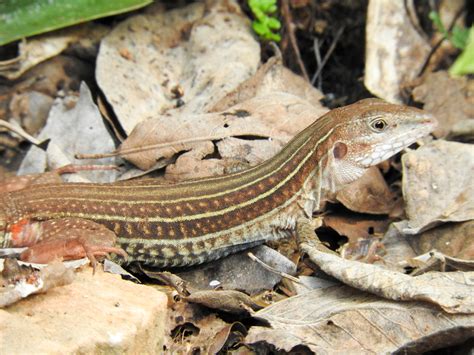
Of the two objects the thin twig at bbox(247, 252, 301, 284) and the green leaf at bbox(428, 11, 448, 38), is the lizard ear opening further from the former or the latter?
the green leaf at bbox(428, 11, 448, 38)

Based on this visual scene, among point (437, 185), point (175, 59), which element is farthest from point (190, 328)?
point (175, 59)

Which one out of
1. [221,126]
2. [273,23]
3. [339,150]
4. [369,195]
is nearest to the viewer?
[339,150]

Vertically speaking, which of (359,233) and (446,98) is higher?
(446,98)

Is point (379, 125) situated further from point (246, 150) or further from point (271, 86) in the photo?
point (271, 86)

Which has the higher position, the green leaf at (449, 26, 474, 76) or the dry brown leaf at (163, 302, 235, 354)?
the green leaf at (449, 26, 474, 76)

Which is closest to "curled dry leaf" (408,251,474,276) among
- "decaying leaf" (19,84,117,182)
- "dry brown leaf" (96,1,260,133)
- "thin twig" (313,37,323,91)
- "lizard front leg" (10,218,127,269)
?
"lizard front leg" (10,218,127,269)

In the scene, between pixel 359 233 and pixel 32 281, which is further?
pixel 359 233

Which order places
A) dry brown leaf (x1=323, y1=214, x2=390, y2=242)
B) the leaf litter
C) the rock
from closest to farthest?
the rock → the leaf litter → dry brown leaf (x1=323, y1=214, x2=390, y2=242)

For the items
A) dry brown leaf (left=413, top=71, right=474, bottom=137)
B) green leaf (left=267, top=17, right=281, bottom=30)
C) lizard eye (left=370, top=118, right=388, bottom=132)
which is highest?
green leaf (left=267, top=17, right=281, bottom=30)

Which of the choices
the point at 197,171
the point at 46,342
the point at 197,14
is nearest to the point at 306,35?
the point at 197,14
